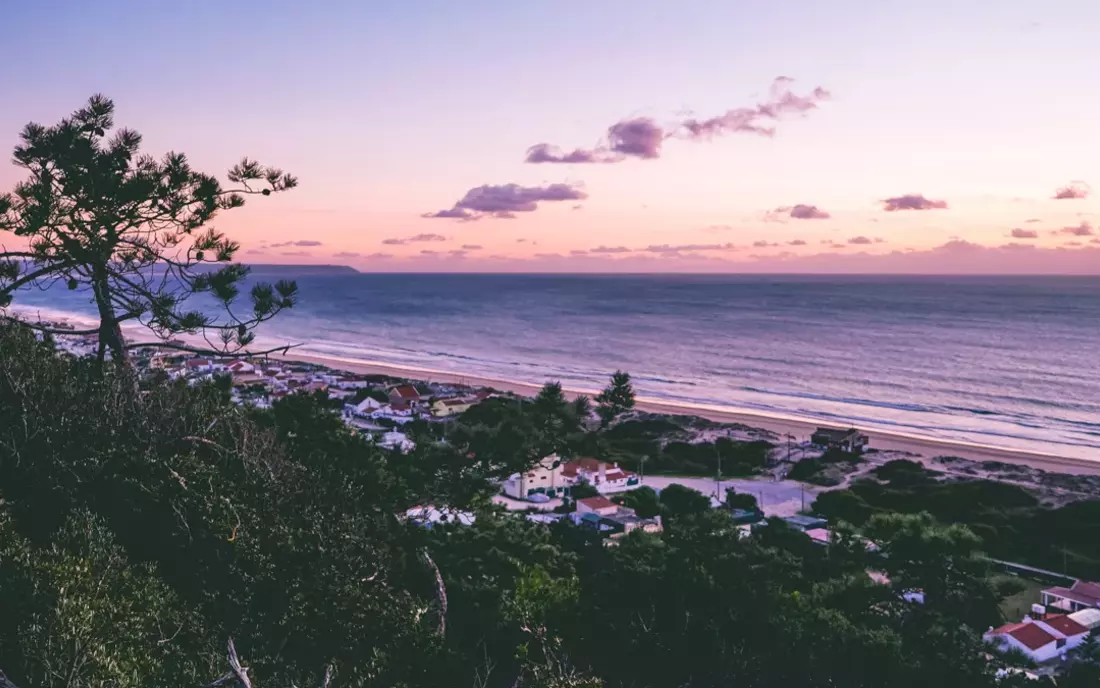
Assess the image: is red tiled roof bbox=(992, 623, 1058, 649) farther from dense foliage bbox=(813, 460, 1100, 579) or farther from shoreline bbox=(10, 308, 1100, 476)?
shoreline bbox=(10, 308, 1100, 476)

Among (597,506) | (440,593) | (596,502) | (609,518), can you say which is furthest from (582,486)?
(440,593)

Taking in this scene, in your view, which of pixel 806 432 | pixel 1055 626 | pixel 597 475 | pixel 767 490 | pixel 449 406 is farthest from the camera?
pixel 449 406

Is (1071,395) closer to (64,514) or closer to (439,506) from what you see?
(439,506)

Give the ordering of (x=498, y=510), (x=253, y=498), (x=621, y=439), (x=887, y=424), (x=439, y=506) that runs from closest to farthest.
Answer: (x=253, y=498)
(x=439, y=506)
(x=498, y=510)
(x=621, y=439)
(x=887, y=424)

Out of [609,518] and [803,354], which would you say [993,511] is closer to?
[609,518]

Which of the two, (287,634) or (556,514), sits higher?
(287,634)

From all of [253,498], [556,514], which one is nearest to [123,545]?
[253,498]

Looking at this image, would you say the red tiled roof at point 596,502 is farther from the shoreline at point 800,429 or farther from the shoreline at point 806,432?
the shoreline at point 800,429
